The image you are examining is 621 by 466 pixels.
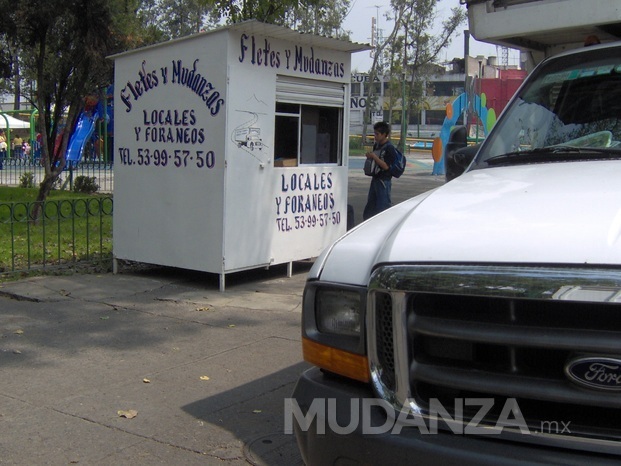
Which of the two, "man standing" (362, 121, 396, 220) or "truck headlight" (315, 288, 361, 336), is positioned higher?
"man standing" (362, 121, 396, 220)

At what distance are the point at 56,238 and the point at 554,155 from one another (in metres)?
9.47

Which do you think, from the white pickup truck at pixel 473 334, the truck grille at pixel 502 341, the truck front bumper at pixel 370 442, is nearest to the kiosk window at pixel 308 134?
the white pickup truck at pixel 473 334

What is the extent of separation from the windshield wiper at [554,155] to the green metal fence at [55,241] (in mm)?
6026

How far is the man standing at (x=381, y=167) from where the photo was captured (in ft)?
32.8

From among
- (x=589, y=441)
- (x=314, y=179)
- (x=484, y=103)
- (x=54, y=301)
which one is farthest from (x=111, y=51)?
(x=484, y=103)

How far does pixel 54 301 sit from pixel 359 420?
585 cm

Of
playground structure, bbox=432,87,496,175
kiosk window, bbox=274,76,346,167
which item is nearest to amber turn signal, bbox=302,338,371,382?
kiosk window, bbox=274,76,346,167

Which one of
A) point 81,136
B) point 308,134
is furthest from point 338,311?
point 81,136

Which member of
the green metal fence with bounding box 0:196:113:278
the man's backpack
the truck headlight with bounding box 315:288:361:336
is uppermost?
the man's backpack

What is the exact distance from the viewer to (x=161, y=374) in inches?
220

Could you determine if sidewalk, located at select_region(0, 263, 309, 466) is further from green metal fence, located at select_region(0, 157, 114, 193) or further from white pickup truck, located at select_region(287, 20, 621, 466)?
green metal fence, located at select_region(0, 157, 114, 193)

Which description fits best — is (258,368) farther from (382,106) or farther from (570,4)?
(382,106)

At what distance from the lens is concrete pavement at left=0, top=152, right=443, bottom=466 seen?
4352 millimetres

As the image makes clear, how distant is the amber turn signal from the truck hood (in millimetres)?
266
